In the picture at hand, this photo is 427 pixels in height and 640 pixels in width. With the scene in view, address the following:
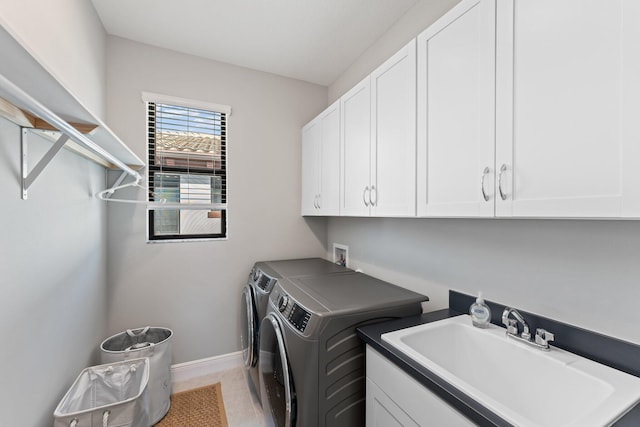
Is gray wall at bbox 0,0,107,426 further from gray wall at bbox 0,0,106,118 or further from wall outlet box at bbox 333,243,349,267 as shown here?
wall outlet box at bbox 333,243,349,267

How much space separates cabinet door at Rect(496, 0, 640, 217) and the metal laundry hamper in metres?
2.18

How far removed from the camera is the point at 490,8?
0.97 m

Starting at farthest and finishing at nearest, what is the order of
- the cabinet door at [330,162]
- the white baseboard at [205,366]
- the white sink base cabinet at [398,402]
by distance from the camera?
the white baseboard at [205,366] < the cabinet door at [330,162] < the white sink base cabinet at [398,402]

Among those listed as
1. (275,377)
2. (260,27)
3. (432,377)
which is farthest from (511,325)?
(260,27)

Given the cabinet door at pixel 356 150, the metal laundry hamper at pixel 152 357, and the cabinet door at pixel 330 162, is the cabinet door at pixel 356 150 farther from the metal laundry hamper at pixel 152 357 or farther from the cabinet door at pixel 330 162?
the metal laundry hamper at pixel 152 357

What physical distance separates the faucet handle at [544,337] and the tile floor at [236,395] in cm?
169

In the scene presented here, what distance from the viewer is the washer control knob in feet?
4.83

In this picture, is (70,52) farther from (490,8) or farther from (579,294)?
(579,294)

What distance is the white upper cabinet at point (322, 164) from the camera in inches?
80.1

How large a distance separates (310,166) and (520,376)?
1.98 m

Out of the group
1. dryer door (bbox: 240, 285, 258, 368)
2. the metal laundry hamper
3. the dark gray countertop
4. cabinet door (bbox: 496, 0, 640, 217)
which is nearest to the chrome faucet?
the dark gray countertop

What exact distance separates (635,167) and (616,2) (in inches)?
16.7

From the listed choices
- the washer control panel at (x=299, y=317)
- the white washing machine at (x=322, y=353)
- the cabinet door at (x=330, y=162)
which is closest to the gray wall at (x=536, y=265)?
the white washing machine at (x=322, y=353)

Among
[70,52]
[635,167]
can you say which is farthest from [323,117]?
[635,167]
